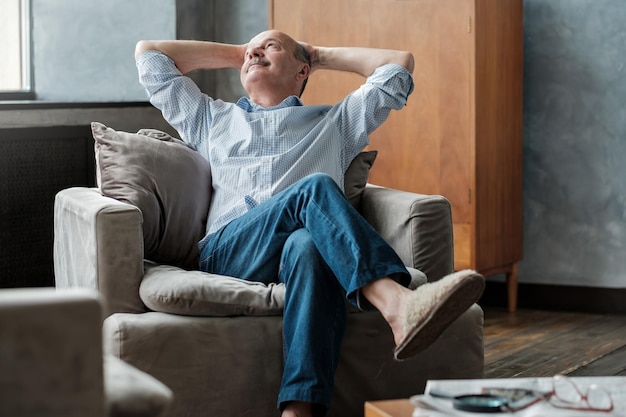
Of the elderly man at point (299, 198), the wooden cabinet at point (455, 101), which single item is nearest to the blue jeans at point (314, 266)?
the elderly man at point (299, 198)

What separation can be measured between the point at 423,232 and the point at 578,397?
1049mm

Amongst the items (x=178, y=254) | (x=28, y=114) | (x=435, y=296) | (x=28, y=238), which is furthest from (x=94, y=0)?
(x=435, y=296)

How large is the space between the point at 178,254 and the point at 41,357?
1.55 meters

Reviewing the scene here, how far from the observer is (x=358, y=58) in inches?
123

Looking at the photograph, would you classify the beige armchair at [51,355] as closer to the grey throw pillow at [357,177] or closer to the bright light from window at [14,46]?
the grey throw pillow at [357,177]

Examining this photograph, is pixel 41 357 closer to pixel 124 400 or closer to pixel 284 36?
pixel 124 400

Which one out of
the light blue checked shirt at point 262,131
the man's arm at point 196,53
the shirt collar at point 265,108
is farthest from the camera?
the man's arm at point 196,53

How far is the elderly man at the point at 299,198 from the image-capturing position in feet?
7.48

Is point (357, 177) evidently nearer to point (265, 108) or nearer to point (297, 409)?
point (265, 108)

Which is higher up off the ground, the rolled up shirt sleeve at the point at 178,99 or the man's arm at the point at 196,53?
the man's arm at the point at 196,53

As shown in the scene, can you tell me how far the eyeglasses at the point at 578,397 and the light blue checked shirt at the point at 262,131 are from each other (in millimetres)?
1283

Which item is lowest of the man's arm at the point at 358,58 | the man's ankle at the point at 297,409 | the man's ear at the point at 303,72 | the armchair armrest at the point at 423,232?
the man's ankle at the point at 297,409

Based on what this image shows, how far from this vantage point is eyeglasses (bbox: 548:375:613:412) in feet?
5.29

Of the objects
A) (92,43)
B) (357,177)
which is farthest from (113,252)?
(92,43)
